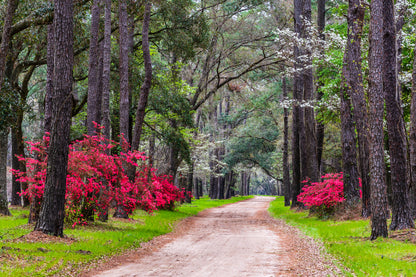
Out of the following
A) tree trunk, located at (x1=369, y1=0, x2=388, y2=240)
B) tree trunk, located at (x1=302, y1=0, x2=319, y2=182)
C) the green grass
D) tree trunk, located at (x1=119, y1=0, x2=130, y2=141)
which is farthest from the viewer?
tree trunk, located at (x1=302, y1=0, x2=319, y2=182)

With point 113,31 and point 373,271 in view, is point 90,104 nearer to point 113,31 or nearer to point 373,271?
point 113,31

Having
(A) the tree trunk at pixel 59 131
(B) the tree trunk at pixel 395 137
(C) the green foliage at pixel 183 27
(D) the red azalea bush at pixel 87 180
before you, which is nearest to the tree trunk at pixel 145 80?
(C) the green foliage at pixel 183 27

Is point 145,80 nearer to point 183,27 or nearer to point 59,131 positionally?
point 183,27

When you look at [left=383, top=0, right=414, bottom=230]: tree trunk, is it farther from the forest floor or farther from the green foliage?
the green foliage

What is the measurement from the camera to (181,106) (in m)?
21.9

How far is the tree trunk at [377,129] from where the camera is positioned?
10031 millimetres

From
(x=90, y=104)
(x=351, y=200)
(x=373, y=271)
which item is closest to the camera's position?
(x=373, y=271)

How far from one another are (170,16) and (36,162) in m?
12.3

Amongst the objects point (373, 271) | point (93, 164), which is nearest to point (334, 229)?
point (373, 271)

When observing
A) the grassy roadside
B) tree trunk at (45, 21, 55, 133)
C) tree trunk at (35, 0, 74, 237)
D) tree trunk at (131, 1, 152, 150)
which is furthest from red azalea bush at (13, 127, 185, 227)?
tree trunk at (131, 1, 152, 150)

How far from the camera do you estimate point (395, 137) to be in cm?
1108

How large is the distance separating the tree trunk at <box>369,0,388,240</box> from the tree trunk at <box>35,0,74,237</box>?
7.79 metres

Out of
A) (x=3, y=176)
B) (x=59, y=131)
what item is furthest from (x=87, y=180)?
(x=3, y=176)

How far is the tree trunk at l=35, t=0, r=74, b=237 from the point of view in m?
9.58
